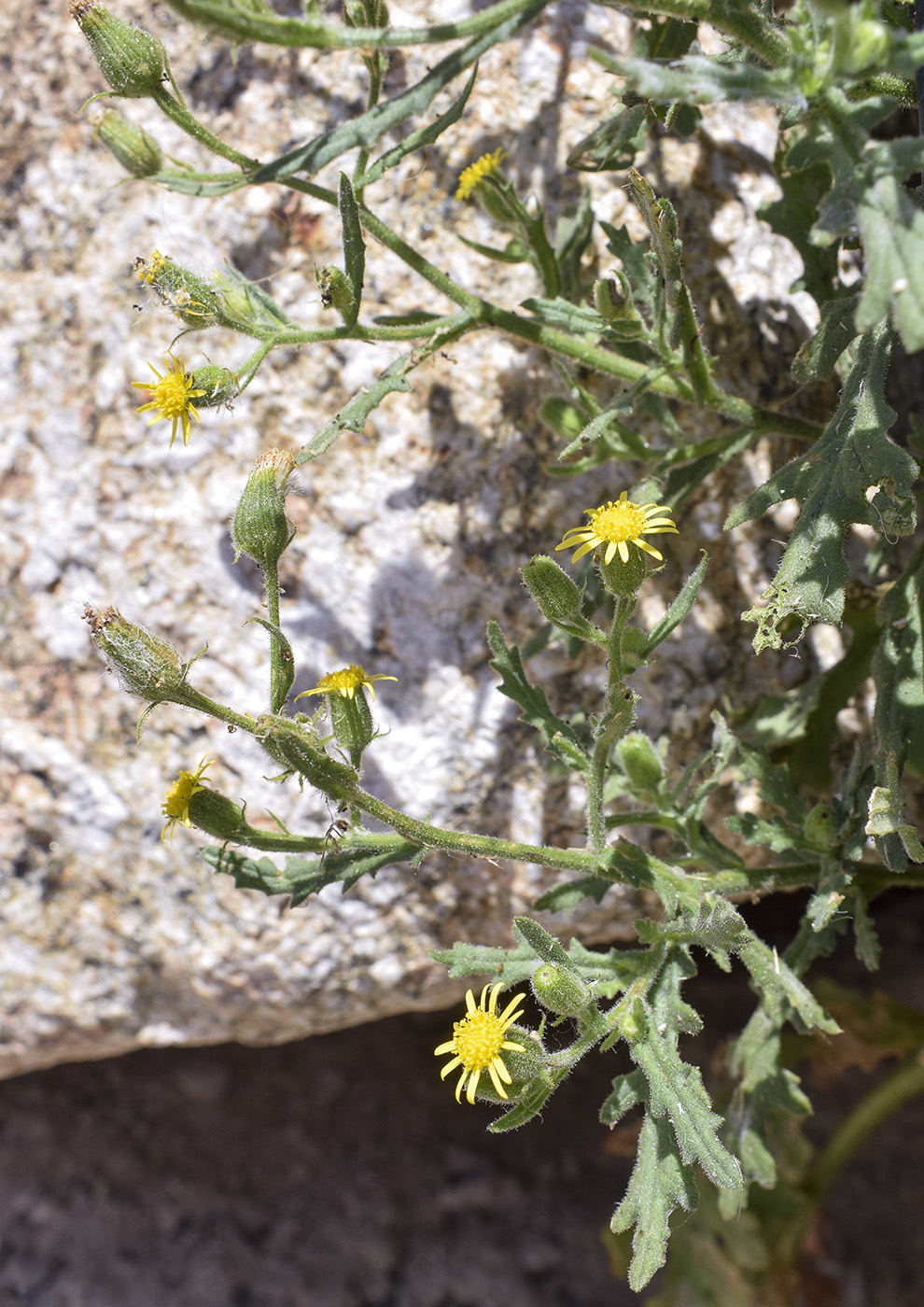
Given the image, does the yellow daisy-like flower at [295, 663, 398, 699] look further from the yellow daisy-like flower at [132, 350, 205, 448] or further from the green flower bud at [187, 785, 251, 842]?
the yellow daisy-like flower at [132, 350, 205, 448]

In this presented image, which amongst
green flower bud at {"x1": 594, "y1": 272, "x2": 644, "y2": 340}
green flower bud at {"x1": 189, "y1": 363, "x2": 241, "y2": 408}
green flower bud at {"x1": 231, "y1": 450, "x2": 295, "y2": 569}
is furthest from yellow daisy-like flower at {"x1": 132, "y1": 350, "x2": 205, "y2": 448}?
green flower bud at {"x1": 594, "y1": 272, "x2": 644, "y2": 340}

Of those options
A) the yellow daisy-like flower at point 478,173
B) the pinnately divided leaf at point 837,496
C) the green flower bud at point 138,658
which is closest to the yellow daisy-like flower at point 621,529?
the pinnately divided leaf at point 837,496

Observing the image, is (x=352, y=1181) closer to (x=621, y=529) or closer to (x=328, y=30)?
(x=621, y=529)

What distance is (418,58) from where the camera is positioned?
2.60 meters

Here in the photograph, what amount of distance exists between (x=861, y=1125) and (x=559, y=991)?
187cm

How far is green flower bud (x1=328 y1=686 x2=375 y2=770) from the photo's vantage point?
6.19 ft

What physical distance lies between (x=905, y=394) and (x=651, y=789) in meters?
1.26

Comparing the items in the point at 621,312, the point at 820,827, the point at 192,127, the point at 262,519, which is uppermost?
the point at 192,127

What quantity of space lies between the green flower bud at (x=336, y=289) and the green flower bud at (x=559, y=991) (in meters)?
1.11

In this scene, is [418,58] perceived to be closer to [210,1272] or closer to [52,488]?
[52,488]

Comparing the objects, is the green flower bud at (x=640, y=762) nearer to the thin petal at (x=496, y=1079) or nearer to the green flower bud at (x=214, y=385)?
the thin petal at (x=496, y=1079)

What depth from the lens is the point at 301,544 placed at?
2547mm

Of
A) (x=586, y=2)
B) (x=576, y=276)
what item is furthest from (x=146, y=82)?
(x=586, y=2)

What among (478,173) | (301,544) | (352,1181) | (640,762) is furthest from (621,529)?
(352,1181)
